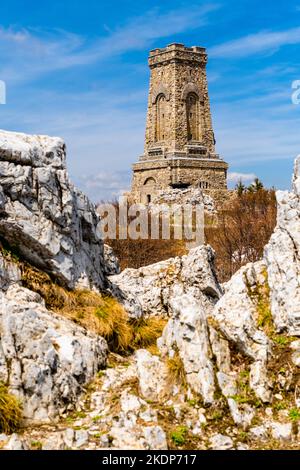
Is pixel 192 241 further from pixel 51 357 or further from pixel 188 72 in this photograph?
pixel 51 357

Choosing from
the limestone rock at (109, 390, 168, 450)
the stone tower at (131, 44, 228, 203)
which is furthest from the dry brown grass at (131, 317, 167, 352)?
the stone tower at (131, 44, 228, 203)

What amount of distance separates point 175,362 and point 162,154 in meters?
52.7

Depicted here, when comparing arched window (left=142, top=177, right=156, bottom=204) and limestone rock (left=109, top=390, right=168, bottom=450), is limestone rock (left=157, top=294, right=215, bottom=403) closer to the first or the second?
limestone rock (left=109, top=390, right=168, bottom=450)

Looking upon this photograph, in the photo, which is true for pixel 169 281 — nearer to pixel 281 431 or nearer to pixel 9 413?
pixel 281 431

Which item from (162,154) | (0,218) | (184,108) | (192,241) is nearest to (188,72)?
(184,108)

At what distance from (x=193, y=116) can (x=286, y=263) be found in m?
54.3

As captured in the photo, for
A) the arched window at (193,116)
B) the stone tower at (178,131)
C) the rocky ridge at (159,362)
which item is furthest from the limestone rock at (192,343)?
the arched window at (193,116)

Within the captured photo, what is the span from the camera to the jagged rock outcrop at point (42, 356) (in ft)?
25.8

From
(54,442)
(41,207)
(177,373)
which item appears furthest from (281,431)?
(41,207)

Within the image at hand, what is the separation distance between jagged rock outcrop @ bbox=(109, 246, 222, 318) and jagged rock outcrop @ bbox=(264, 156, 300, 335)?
262 centimetres

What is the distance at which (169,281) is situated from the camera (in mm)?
13055

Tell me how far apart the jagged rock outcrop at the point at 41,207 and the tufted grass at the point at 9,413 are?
2.58 meters

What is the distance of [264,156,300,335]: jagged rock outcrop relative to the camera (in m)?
8.88

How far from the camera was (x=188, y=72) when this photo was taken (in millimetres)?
61250
